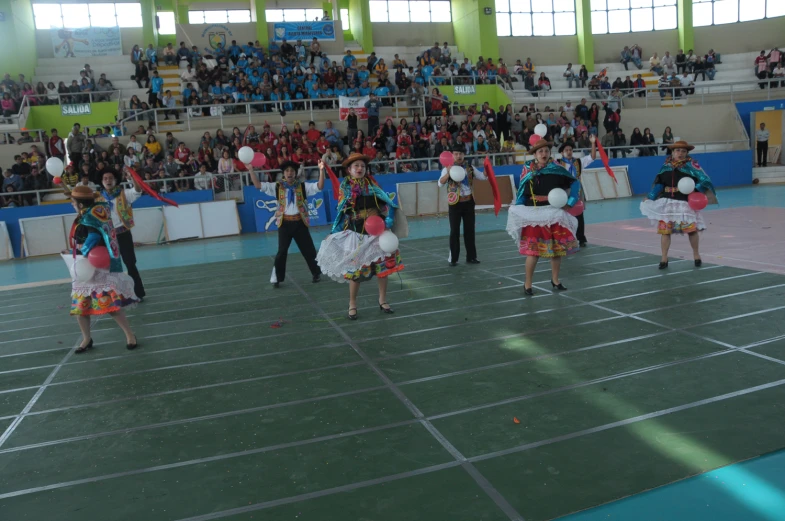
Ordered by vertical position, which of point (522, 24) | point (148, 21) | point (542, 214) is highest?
point (148, 21)

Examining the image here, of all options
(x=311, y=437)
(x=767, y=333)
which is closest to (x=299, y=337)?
(x=311, y=437)

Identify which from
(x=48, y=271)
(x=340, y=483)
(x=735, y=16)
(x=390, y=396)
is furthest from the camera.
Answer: (x=735, y=16)

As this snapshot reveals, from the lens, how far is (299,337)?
20.9 feet

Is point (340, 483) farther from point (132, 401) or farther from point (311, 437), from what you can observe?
point (132, 401)

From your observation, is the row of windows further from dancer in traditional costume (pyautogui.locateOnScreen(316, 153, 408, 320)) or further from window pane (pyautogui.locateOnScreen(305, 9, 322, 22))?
dancer in traditional costume (pyautogui.locateOnScreen(316, 153, 408, 320))

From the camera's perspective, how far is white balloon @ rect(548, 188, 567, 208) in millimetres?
6816

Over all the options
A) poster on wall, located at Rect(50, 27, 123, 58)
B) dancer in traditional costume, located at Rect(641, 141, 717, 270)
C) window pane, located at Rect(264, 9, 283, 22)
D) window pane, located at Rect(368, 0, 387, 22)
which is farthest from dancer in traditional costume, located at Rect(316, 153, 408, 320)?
window pane, located at Rect(264, 9, 283, 22)

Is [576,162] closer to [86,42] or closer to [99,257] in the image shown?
[99,257]

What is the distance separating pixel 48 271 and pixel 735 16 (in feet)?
104

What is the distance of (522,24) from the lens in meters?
31.6

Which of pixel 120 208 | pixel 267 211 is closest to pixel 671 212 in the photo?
pixel 120 208

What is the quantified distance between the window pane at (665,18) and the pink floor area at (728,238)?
20.3m

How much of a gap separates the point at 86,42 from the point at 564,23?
2166 cm

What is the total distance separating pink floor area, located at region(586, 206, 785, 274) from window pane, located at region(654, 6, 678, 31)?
66.5 feet
